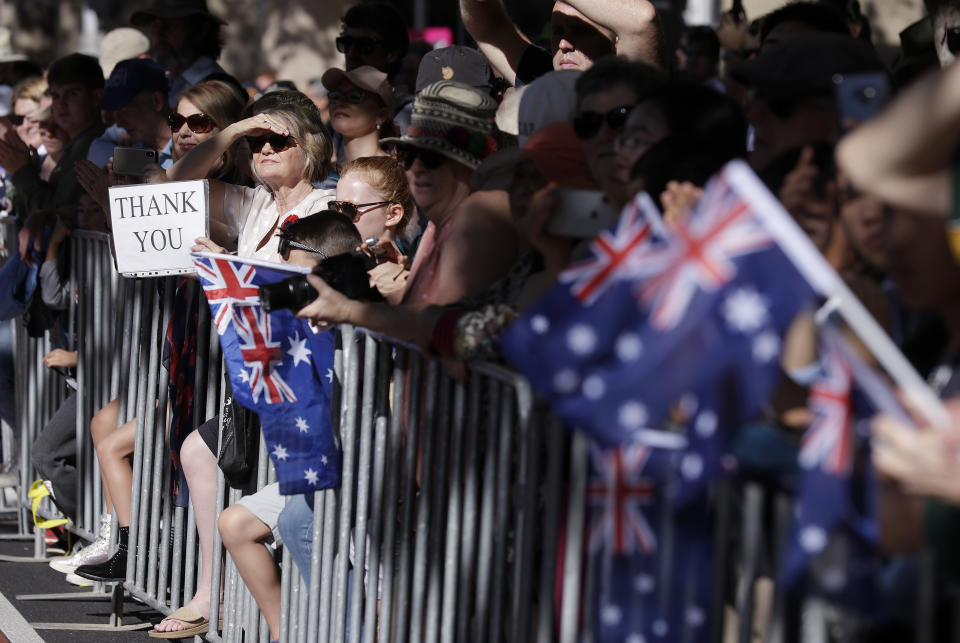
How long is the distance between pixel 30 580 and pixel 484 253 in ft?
13.9

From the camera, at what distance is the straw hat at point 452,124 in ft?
16.0

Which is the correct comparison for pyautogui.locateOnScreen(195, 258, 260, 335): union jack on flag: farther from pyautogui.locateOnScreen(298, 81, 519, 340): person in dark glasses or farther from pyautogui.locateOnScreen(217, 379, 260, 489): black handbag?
pyautogui.locateOnScreen(298, 81, 519, 340): person in dark glasses

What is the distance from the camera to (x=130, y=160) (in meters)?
6.95

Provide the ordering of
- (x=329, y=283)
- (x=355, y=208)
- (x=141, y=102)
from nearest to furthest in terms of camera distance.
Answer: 1. (x=329, y=283)
2. (x=355, y=208)
3. (x=141, y=102)

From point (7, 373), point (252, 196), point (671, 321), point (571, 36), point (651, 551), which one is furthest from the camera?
point (7, 373)

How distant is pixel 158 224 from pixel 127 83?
207cm

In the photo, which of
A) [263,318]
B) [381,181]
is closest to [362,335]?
[263,318]

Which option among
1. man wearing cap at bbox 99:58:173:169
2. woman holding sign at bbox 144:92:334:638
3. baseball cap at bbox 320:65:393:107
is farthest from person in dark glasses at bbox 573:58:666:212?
man wearing cap at bbox 99:58:173:169

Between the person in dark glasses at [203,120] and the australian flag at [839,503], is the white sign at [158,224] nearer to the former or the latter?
the person in dark glasses at [203,120]

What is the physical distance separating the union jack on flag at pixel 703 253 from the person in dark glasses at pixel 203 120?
430 centimetres

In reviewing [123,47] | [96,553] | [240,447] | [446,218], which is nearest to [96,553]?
[96,553]

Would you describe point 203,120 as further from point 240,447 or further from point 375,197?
point 240,447

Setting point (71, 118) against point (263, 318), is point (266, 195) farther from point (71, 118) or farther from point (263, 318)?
point (71, 118)

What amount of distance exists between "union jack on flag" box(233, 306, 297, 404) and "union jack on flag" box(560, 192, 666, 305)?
2.10 metres
